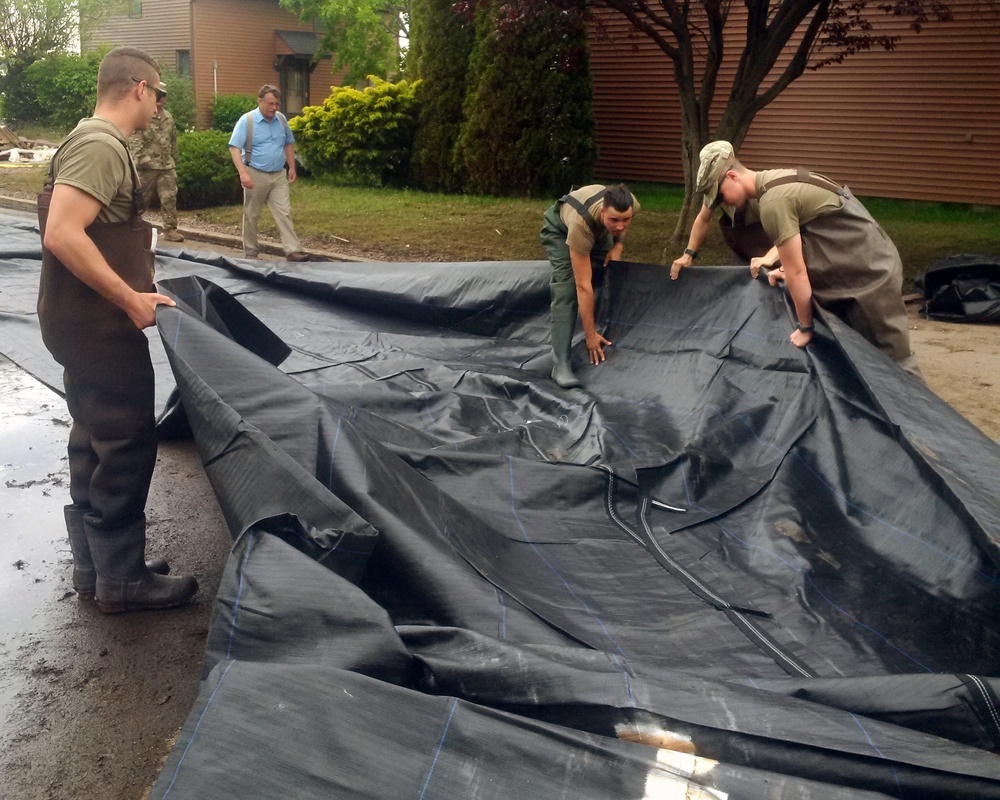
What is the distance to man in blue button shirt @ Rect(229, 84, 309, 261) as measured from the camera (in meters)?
9.46

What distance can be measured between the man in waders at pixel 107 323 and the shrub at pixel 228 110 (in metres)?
23.6

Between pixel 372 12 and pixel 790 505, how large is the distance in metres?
24.1

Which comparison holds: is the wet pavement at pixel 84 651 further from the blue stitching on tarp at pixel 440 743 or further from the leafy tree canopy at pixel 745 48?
the leafy tree canopy at pixel 745 48

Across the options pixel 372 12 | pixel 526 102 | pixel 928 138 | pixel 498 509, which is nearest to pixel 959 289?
pixel 498 509

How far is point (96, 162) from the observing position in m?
2.82

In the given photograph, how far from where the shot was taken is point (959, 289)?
7758 millimetres

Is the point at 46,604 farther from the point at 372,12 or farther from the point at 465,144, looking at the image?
the point at 372,12

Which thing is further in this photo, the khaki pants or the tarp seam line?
the khaki pants

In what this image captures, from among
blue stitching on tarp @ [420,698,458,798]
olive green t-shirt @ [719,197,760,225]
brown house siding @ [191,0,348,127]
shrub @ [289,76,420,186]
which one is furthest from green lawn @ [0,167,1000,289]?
brown house siding @ [191,0,348,127]

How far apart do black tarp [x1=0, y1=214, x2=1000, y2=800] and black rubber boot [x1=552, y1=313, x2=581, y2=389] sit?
5.0 inches

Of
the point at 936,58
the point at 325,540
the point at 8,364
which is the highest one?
the point at 936,58

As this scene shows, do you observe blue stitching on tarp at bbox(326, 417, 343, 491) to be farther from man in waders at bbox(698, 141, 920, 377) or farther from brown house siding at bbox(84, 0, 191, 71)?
brown house siding at bbox(84, 0, 191, 71)

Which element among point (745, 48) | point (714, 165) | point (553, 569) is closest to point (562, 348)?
point (714, 165)

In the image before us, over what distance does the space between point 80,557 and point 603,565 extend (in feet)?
6.05
